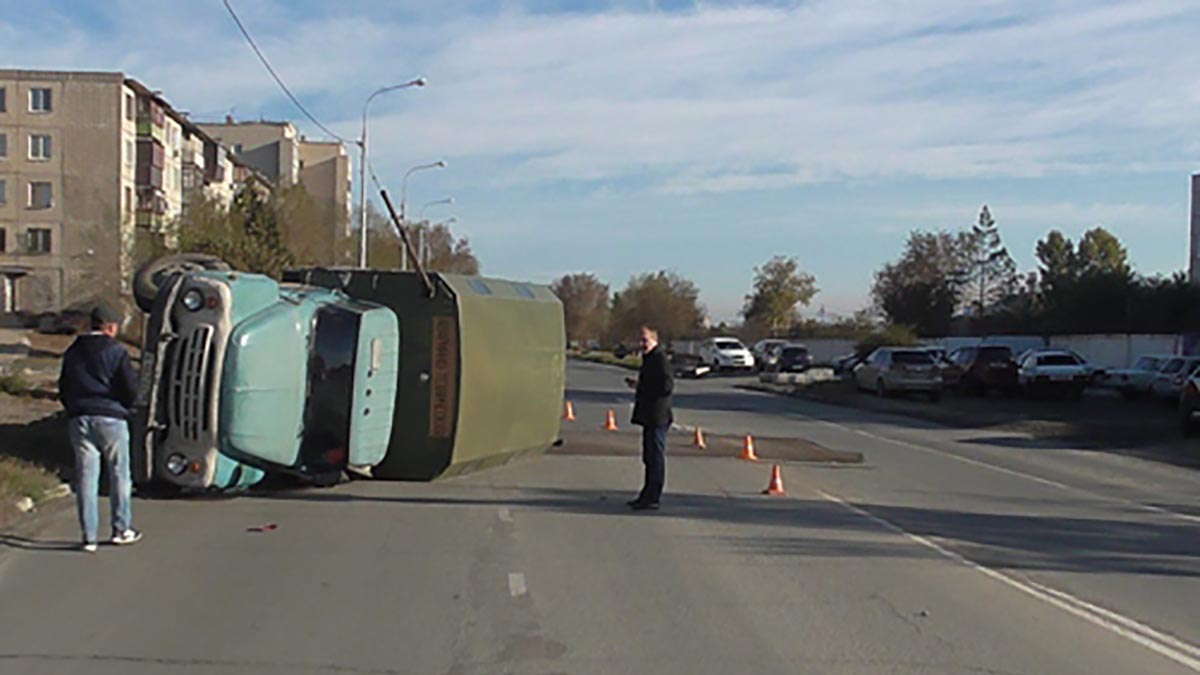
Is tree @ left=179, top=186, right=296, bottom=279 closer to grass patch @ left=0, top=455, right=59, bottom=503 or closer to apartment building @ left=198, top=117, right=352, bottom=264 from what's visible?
grass patch @ left=0, top=455, right=59, bottom=503

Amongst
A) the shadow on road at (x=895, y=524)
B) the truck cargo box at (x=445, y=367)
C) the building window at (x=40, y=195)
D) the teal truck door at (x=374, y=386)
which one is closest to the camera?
the shadow on road at (x=895, y=524)

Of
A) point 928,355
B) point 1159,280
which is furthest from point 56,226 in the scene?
point 1159,280

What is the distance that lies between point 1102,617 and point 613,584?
3.21m

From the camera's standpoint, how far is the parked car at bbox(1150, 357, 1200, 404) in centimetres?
3562

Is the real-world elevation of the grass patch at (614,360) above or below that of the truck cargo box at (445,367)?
below

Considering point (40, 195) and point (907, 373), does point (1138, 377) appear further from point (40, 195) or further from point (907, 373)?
point (40, 195)

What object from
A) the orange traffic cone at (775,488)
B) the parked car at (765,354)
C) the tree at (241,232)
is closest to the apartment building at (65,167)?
the tree at (241,232)

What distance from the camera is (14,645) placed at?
7.12m

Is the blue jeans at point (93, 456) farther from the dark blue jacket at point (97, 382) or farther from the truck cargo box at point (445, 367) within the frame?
the truck cargo box at point (445, 367)

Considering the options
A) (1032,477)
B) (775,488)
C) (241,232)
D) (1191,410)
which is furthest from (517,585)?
(241,232)

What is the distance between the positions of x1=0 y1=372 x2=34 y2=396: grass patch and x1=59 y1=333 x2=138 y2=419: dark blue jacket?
53.6 ft

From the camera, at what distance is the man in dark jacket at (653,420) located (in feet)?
41.3

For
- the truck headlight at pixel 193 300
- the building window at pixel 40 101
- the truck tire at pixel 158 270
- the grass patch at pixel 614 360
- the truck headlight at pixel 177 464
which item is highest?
the building window at pixel 40 101

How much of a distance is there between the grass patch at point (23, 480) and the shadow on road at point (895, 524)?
6.59ft
